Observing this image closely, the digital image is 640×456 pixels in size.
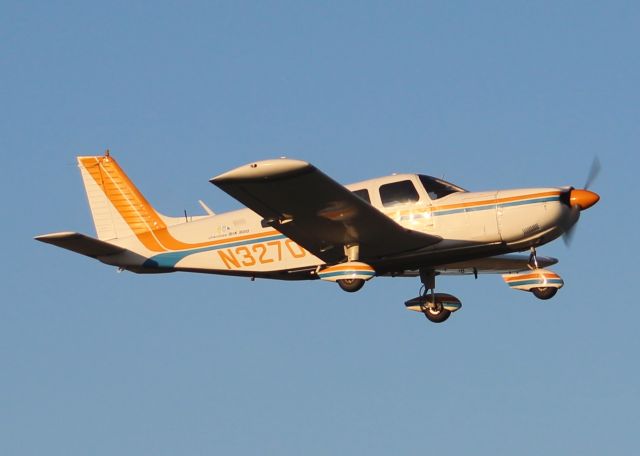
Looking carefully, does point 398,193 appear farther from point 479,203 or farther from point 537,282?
point 537,282

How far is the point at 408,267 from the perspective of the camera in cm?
2381

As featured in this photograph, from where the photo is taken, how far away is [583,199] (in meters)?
22.3

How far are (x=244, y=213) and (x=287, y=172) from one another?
439cm

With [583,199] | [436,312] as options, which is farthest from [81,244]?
[583,199]

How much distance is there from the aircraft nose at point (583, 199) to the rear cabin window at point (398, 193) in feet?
9.03

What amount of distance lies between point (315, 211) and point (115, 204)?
19.8 ft

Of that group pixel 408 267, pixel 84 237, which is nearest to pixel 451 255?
pixel 408 267

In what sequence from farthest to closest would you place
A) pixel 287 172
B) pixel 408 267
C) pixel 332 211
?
pixel 408 267
pixel 332 211
pixel 287 172

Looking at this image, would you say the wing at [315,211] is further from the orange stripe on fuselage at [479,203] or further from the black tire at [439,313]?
the black tire at [439,313]

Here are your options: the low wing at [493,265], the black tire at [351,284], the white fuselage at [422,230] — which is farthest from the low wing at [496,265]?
the black tire at [351,284]

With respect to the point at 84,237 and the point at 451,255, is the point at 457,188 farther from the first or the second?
the point at 84,237

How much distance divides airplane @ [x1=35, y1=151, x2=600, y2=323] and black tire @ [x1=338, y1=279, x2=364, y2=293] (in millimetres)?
24

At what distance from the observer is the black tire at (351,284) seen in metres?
22.8

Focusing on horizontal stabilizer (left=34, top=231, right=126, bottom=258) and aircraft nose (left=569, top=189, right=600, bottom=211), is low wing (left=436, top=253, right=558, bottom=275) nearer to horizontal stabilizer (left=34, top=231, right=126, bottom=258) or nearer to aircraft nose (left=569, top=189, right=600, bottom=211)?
aircraft nose (left=569, top=189, right=600, bottom=211)
